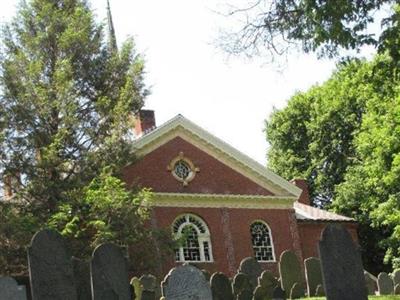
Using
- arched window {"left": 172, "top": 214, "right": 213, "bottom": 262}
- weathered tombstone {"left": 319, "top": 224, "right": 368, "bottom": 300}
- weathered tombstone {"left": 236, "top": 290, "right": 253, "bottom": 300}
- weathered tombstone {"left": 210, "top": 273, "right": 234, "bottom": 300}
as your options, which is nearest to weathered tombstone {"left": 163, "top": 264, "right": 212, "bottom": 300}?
weathered tombstone {"left": 319, "top": 224, "right": 368, "bottom": 300}

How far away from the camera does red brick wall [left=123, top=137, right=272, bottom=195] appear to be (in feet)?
96.7

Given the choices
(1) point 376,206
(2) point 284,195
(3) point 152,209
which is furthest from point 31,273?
(1) point 376,206

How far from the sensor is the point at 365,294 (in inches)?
350

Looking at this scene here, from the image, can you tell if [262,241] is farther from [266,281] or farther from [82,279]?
[82,279]

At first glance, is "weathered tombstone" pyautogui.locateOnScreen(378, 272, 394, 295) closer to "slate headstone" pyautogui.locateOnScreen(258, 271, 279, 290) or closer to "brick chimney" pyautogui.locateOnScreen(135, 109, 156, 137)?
"slate headstone" pyautogui.locateOnScreen(258, 271, 279, 290)

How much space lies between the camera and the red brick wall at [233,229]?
29.5 m

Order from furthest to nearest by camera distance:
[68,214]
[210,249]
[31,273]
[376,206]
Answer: [376,206] < [210,249] < [68,214] < [31,273]

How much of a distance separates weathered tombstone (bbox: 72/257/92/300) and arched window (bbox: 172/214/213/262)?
1763 centimetres

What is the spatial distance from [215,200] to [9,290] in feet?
69.1

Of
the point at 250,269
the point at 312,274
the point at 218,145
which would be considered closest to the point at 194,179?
the point at 218,145

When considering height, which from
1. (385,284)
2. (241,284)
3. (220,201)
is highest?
(220,201)

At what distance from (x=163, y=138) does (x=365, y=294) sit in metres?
22.0

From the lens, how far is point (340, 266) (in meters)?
8.73

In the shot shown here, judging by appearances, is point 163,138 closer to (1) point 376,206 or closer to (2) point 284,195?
(2) point 284,195
